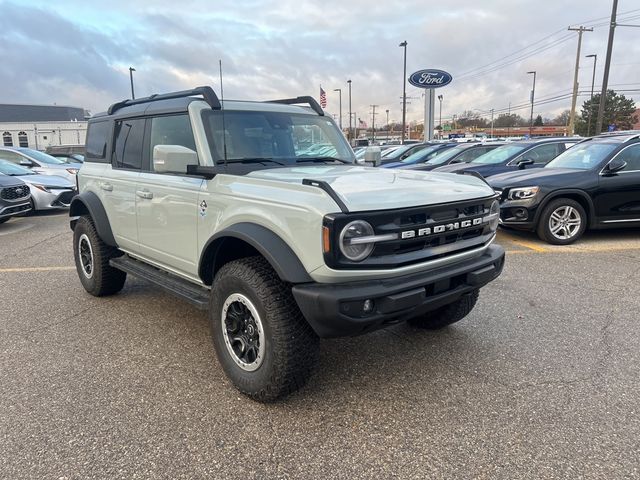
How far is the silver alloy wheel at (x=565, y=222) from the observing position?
23.5ft

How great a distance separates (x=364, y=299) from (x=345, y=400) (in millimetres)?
866

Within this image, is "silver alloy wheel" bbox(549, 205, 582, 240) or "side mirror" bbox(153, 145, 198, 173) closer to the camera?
"side mirror" bbox(153, 145, 198, 173)

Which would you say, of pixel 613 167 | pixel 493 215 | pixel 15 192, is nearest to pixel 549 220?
pixel 613 167

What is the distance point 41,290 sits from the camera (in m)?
5.36

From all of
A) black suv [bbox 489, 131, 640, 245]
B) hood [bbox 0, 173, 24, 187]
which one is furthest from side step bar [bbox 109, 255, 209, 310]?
hood [bbox 0, 173, 24, 187]

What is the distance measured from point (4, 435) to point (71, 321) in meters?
1.84

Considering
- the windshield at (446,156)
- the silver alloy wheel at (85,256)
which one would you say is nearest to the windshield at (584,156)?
the windshield at (446,156)

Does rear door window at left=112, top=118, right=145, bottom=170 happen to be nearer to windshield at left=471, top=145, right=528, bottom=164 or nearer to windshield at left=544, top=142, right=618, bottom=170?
windshield at left=544, top=142, right=618, bottom=170

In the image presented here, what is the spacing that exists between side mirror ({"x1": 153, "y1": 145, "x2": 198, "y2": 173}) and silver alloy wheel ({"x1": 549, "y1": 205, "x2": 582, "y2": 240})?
19.0 feet

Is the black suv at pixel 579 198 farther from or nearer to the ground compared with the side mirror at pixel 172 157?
nearer to the ground

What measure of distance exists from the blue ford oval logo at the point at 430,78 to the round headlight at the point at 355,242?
27015 millimetres

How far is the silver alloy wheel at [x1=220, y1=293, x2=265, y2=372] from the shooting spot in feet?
9.54

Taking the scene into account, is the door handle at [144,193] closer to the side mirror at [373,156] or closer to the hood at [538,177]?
the side mirror at [373,156]

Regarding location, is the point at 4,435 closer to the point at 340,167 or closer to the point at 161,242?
the point at 161,242
